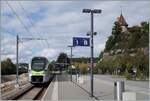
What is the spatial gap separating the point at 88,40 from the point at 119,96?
29.0ft

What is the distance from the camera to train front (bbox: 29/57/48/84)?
5134cm

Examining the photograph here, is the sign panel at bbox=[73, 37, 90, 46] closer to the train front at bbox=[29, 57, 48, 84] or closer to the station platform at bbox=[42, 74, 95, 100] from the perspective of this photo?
the station platform at bbox=[42, 74, 95, 100]

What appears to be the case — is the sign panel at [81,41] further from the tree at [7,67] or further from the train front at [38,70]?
the tree at [7,67]

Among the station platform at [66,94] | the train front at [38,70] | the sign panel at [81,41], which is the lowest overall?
the station platform at [66,94]

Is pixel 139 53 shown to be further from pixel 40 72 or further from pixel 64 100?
pixel 64 100

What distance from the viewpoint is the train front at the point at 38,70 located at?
168ft

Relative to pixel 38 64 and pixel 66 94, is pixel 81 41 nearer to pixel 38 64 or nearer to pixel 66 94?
pixel 66 94

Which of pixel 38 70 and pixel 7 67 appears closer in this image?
pixel 38 70

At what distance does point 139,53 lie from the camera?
219 ft

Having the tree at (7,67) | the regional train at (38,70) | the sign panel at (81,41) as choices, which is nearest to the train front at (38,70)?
the regional train at (38,70)

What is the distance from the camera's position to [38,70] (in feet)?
169

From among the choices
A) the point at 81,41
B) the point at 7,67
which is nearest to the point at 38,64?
the point at 81,41

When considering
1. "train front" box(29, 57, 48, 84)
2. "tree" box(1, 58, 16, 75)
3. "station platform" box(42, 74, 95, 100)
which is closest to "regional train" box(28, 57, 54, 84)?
"train front" box(29, 57, 48, 84)

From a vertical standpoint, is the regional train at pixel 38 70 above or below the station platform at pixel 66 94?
above
